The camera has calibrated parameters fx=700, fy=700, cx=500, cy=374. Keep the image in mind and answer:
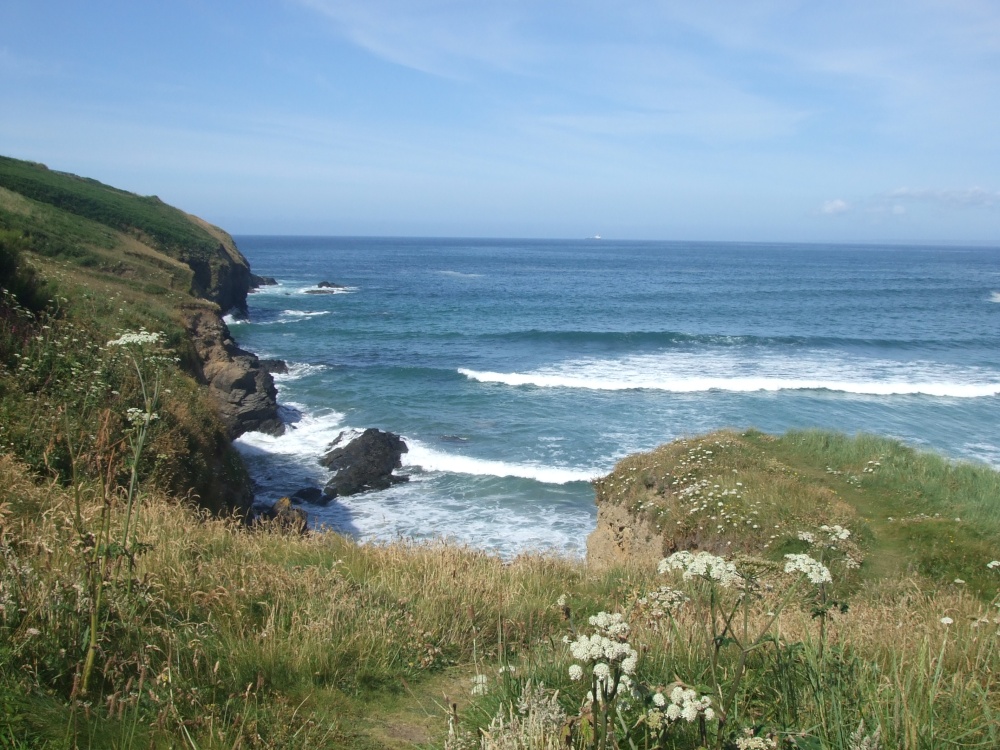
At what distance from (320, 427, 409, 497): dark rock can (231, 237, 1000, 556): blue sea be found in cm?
47

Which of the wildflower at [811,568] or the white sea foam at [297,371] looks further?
the white sea foam at [297,371]

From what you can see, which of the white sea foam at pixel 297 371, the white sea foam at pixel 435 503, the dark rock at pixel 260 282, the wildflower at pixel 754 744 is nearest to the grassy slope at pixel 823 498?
the white sea foam at pixel 435 503

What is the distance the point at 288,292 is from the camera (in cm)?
7069

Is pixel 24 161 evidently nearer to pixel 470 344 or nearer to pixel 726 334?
pixel 470 344

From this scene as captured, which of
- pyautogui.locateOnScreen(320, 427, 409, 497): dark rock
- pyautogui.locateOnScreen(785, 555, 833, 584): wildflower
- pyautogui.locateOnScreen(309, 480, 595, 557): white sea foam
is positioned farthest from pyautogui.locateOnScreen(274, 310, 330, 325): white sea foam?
pyautogui.locateOnScreen(785, 555, 833, 584): wildflower

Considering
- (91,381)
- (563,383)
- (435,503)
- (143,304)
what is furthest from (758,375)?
(91,381)

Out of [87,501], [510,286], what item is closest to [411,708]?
[87,501]

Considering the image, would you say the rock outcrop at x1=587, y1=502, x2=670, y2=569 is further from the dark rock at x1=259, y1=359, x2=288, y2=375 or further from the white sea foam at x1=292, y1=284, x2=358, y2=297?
the white sea foam at x1=292, y1=284, x2=358, y2=297

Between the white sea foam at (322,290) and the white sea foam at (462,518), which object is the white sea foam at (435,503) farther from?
the white sea foam at (322,290)

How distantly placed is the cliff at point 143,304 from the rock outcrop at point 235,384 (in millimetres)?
39

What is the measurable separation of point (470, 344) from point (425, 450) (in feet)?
68.2

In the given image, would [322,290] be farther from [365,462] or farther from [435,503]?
[435,503]

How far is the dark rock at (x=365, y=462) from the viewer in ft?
65.9

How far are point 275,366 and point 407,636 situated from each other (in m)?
30.8
